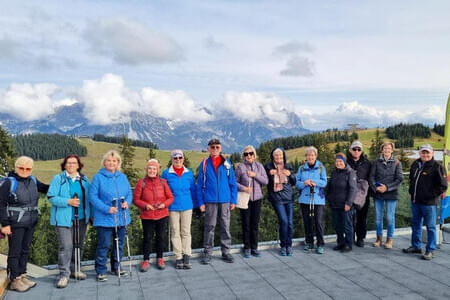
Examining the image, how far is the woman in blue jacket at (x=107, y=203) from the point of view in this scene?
577 cm

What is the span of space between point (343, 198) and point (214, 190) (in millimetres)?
2435

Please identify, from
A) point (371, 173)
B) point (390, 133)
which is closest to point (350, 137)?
point (390, 133)

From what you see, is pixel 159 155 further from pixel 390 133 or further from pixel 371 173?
pixel 371 173

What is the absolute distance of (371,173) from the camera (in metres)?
7.35

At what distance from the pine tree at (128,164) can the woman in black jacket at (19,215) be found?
186ft

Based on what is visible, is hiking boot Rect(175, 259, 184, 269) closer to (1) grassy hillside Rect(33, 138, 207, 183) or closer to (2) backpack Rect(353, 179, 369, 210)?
(2) backpack Rect(353, 179, 369, 210)

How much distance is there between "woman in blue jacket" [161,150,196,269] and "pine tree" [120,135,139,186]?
56.3 metres

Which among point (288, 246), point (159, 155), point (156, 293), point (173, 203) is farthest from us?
point (159, 155)

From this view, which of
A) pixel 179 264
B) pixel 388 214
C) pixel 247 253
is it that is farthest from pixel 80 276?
pixel 388 214

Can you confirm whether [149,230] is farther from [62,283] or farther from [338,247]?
[338,247]

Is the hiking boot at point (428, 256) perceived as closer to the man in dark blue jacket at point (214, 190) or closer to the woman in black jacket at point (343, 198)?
the woman in black jacket at point (343, 198)

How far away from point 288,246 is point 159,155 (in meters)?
150

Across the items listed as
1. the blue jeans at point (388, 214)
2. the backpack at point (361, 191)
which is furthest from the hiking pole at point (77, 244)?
the blue jeans at point (388, 214)

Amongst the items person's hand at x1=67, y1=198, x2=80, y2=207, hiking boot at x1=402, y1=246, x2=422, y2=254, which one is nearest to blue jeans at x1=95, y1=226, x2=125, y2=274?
person's hand at x1=67, y1=198, x2=80, y2=207
